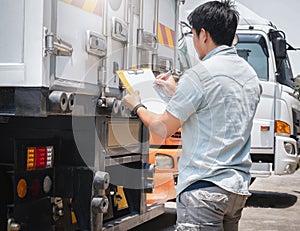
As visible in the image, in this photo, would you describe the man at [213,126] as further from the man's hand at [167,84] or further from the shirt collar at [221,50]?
the man's hand at [167,84]

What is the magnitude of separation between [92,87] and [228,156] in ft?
4.57

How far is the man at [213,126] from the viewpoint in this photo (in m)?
2.83

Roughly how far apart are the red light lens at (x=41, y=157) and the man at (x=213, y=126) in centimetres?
105

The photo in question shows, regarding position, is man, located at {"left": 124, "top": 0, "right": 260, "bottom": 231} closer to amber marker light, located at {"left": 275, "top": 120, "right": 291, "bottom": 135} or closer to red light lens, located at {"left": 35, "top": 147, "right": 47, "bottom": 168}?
red light lens, located at {"left": 35, "top": 147, "right": 47, "bottom": 168}

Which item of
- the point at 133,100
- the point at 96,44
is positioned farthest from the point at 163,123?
the point at 96,44


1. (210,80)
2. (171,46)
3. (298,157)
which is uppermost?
(171,46)

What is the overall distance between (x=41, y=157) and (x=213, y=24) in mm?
1526

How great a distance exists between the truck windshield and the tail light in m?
5.75

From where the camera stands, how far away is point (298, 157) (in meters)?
9.21

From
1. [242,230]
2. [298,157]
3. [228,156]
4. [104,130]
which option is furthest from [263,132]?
[228,156]

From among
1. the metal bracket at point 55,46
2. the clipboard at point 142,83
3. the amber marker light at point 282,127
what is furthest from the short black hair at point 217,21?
the amber marker light at point 282,127

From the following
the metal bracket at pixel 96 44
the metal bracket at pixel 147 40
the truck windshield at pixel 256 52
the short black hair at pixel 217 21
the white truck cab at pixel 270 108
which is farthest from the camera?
the truck windshield at pixel 256 52

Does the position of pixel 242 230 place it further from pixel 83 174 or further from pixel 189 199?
pixel 189 199

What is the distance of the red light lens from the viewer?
3.65 m
